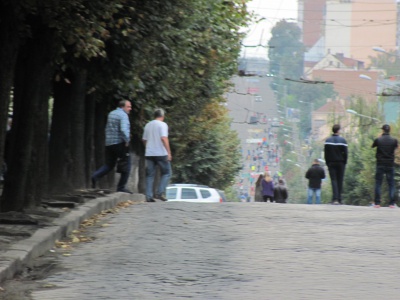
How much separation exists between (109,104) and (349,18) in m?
151

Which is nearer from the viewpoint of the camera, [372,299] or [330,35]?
[372,299]

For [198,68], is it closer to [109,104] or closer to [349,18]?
[109,104]

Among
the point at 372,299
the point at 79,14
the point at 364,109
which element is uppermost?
the point at 364,109

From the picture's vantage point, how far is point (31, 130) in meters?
14.7

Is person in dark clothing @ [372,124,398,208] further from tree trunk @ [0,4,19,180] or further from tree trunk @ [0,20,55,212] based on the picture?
tree trunk @ [0,4,19,180]

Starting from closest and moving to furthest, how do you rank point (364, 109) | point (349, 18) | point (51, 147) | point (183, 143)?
1. point (51, 147)
2. point (183, 143)
3. point (364, 109)
4. point (349, 18)

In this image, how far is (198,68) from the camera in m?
26.5

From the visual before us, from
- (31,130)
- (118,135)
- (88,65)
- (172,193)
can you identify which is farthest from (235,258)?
(172,193)

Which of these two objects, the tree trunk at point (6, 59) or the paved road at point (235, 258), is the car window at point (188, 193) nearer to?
the paved road at point (235, 258)

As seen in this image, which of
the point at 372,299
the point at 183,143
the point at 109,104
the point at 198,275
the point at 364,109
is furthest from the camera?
the point at 364,109

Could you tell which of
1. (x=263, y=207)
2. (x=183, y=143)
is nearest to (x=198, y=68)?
(x=263, y=207)

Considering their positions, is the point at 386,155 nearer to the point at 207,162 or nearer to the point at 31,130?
the point at 31,130

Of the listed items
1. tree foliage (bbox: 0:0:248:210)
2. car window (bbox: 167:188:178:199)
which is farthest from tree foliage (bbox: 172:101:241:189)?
tree foliage (bbox: 0:0:248:210)

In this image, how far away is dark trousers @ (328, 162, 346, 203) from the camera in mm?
22562
